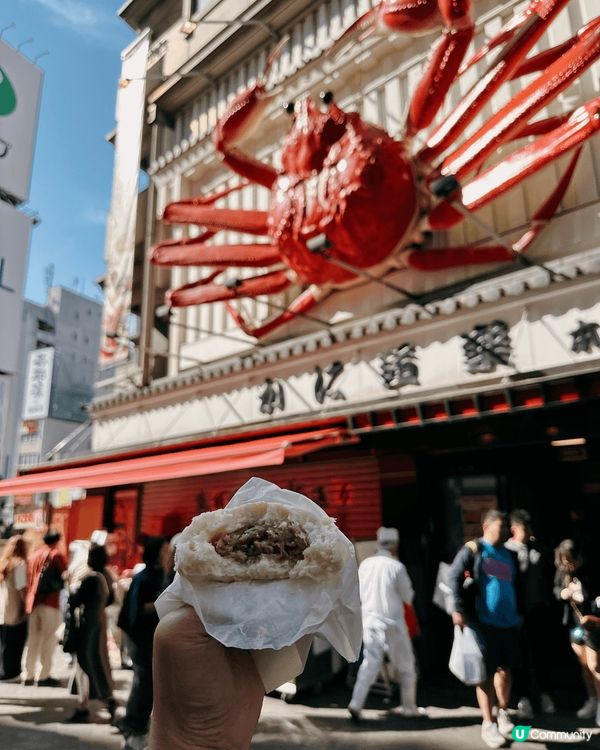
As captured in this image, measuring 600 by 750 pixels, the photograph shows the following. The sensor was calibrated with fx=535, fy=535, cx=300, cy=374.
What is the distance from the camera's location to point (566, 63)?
5.05 metres

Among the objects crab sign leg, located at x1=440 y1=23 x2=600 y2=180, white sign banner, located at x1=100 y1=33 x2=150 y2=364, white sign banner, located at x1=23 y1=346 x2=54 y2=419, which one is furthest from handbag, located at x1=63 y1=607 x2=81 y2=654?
white sign banner, located at x1=23 y1=346 x2=54 y2=419

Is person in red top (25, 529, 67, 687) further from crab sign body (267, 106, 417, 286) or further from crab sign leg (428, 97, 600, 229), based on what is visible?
crab sign leg (428, 97, 600, 229)

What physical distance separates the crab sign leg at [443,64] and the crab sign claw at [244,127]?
7.22 feet

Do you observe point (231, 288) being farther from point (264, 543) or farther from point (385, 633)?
point (264, 543)

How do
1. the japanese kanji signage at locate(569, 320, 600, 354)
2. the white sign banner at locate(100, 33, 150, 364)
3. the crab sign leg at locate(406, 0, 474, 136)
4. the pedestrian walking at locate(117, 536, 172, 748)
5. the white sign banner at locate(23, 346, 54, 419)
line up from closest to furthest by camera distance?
the pedestrian walking at locate(117, 536, 172, 748) → the japanese kanji signage at locate(569, 320, 600, 354) → the crab sign leg at locate(406, 0, 474, 136) → the white sign banner at locate(100, 33, 150, 364) → the white sign banner at locate(23, 346, 54, 419)

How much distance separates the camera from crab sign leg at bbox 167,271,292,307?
770 cm

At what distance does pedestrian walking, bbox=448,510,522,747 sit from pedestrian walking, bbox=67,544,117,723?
2.91 metres

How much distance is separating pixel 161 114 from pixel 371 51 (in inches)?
214

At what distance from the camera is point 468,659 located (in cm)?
396

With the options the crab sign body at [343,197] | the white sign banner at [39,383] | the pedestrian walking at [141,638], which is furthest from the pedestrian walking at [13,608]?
the white sign banner at [39,383]

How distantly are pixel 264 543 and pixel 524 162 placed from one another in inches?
209

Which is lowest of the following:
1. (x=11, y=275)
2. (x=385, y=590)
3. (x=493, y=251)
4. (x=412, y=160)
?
(x=385, y=590)

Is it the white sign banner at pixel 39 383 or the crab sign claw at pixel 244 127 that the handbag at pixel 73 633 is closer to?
the crab sign claw at pixel 244 127

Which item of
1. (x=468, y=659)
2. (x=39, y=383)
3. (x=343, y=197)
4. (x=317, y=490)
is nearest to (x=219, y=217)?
(x=343, y=197)
